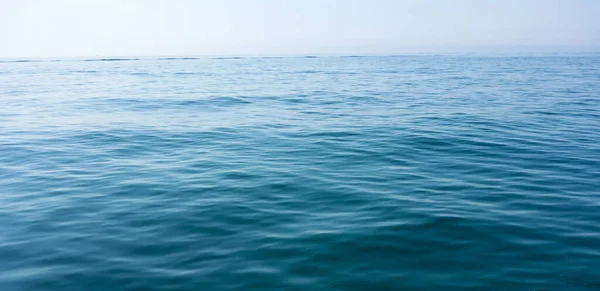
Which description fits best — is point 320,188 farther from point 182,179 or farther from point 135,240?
point 135,240

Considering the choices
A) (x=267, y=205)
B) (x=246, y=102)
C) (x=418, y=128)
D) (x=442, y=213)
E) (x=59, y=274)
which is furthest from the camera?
(x=246, y=102)

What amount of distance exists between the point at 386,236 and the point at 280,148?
7661 millimetres

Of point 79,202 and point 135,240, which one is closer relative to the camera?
point 135,240

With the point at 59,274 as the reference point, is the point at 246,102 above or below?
above

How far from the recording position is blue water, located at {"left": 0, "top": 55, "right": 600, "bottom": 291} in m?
6.52

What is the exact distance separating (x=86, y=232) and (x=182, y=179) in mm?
3409

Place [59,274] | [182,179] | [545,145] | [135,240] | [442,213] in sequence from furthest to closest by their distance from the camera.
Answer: [545,145] → [182,179] → [442,213] → [135,240] → [59,274]

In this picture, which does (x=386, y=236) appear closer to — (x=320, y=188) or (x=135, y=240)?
(x=320, y=188)

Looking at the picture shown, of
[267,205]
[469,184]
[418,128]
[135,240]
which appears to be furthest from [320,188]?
[418,128]

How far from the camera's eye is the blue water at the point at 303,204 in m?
6.52

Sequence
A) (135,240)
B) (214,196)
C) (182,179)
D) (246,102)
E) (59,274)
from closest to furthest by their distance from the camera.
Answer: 1. (59,274)
2. (135,240)
3. (214,196)
4. (182,179)
5. (246,102)

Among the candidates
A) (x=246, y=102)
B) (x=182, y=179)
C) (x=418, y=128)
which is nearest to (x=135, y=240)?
(x=182, y=179)

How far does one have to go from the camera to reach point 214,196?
9.95 m

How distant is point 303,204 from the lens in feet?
30.7
